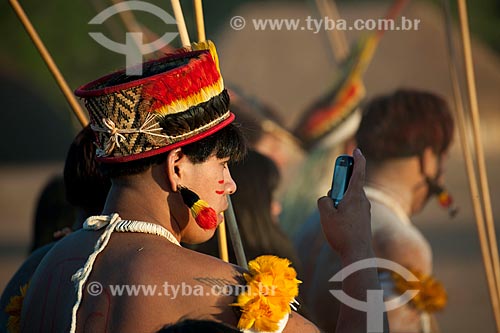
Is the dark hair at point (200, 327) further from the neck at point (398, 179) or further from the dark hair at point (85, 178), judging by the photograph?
the neck at point (398, 179)

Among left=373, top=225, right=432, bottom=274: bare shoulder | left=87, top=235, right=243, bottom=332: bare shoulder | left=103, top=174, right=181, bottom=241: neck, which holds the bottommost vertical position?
left=373, top=225, right=432, bottom=274: bare shoulder

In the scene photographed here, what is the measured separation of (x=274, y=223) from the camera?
4547mm

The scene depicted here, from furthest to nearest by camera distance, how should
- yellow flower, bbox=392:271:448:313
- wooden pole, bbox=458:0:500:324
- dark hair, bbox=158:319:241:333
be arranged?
yellow flower, bbox=392:271:448:313 < wooden pole, bbox=458:0:500:324 < dark hair, bbox=158:319:241:333

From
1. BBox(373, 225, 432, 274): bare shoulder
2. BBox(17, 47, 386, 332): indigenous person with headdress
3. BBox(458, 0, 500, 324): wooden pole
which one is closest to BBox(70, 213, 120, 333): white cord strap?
BBox(17, 47, 386, 332): indigenous person with headdress

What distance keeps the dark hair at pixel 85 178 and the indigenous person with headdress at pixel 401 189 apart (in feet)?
4.83

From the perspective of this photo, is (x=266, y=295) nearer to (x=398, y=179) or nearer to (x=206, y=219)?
(x=206, y=219)

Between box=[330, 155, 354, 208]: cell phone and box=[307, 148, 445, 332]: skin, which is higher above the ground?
box=[330, 155, 354, 208]: cell phone

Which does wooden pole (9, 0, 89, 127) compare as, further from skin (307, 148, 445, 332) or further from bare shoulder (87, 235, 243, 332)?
skin (307, 148, 445, 332)

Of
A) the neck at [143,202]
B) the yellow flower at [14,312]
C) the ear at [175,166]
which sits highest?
the ear at [175,166]

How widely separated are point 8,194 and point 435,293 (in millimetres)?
8761

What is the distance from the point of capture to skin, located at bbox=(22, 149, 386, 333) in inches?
79.4

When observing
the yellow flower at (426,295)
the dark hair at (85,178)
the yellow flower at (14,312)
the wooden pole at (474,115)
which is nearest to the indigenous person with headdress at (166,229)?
the yellow flower at (14,312)

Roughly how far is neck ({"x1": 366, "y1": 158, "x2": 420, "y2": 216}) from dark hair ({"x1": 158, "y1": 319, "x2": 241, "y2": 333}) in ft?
9.60

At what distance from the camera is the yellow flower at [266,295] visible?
6.53 ft
